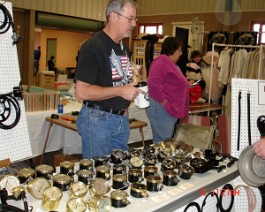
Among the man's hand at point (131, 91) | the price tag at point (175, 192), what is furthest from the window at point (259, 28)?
the price tag at point (175, 192)

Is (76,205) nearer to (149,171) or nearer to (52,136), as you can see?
(149,171)

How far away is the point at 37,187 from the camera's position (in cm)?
127

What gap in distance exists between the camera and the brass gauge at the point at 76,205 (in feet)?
3.82

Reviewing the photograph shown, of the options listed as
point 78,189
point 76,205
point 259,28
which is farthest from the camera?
point 259,28

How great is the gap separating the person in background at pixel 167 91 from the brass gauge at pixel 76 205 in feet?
7.25

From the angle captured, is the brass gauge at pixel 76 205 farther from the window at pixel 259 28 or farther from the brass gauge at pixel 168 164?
the window at pixel 259 28

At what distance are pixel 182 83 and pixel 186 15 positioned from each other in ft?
23.1

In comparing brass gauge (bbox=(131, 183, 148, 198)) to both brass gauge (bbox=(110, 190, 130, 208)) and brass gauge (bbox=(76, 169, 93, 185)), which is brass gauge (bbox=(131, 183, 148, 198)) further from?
brass gauge (bbox=(76, 169, 93, 185))

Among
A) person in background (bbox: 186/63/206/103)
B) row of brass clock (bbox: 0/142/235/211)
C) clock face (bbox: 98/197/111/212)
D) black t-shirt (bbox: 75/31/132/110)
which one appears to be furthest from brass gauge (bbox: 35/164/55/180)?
person in background (bbox: 186/63/206/103)

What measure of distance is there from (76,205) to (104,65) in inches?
39.0

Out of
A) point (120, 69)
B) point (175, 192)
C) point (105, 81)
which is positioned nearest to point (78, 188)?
point (175, 192)

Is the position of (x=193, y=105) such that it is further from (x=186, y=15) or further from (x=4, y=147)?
(x=186, y=15)

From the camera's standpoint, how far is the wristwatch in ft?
3.89

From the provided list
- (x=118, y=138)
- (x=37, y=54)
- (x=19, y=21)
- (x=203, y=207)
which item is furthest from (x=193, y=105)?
(x=37, y=54)
